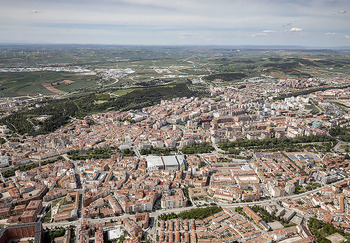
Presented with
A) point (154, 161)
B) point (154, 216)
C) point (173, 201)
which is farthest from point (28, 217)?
point (154, 161)

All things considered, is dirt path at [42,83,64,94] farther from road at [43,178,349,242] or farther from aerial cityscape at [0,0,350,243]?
road at [43,178,349,242]

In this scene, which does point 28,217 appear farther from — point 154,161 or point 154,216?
point 154,161

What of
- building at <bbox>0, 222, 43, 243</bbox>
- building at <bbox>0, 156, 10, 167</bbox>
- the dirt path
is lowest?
building at <bbox>0, 222, 43, 243</bbox>

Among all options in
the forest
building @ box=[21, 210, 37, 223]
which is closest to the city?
building @ box=[21, 210, 37, 223]

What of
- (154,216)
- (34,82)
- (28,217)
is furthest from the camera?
(34,82)

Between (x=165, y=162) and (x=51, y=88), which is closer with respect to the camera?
(x=165, y=162)

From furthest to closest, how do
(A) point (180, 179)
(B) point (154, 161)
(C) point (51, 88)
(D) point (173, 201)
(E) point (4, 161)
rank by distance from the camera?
(C) point (51, 88) < (E) point (4, 161) < (B) point (154, 161) < (A) point (180, 179) < (D) point (173, 201)

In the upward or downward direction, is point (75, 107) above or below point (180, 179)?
above

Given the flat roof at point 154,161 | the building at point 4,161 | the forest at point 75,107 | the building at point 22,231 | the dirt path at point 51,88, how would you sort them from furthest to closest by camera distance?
the dirt path at point 51,88 → the forest at point 75,107 → the building at point 4,161 → the flat roof at point 154,161 → the building at point 22,231

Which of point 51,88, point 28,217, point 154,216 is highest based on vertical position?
point 51,88

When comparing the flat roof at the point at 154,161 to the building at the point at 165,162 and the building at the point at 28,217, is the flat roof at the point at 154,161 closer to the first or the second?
the building at the point at 165,162

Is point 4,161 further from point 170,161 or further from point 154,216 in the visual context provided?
point 154,216

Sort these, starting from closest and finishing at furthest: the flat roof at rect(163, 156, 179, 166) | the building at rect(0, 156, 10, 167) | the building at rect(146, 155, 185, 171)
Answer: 1. the building at rect(146, 155, 185, 171)
2. the flat roof at rect(163, 156, 179, 166)
3. the building at rect(0, 156, 10, 167)

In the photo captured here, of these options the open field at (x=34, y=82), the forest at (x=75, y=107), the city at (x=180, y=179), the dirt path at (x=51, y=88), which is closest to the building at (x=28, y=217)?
the city at (x=180, y=179)
